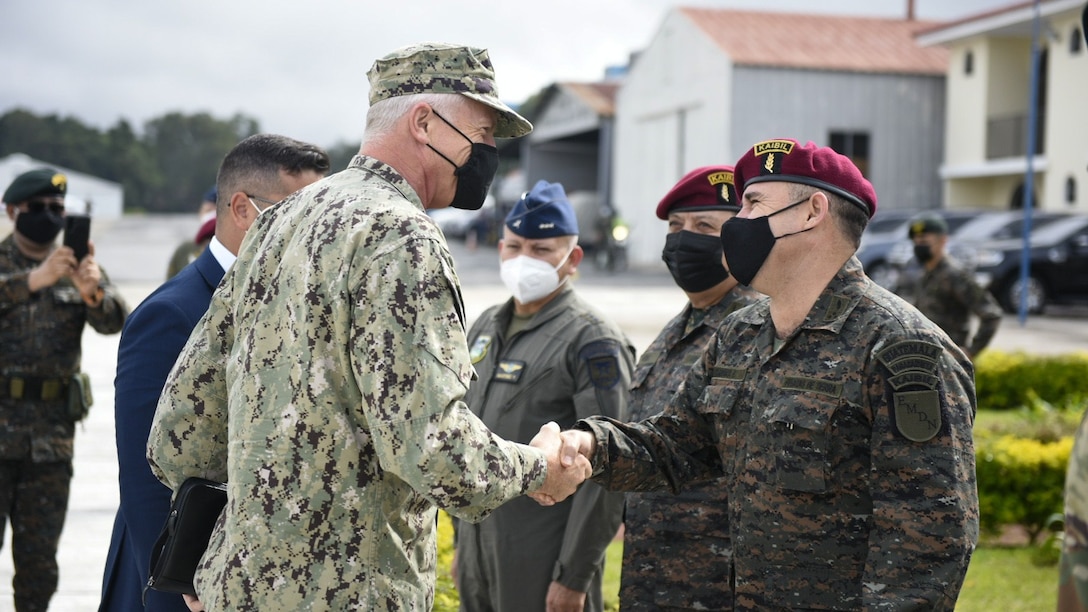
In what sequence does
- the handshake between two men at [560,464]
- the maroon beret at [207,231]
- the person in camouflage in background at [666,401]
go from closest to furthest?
the handshake between two men at [560,464]
the person in camouflage in background at [666,401]
the maroon beret at [207,231]

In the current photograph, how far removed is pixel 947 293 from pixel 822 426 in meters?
6.51

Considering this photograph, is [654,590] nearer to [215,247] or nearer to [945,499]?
[945,499]

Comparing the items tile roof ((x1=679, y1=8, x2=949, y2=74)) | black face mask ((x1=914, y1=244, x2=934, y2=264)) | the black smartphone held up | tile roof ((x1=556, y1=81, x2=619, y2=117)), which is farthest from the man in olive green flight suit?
tile roof ((x1=556, y1=81, x2=619, y2=117))

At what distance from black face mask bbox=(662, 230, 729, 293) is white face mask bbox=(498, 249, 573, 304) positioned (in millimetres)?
639

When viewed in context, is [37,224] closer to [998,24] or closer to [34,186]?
[34,186]

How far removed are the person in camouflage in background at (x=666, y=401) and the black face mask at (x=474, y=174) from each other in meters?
1.14

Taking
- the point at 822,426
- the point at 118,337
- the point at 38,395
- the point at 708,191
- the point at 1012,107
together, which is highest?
the point at 1012,107

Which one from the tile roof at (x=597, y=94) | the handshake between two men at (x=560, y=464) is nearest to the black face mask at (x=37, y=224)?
the handshake between two men at (x=560, y=464)

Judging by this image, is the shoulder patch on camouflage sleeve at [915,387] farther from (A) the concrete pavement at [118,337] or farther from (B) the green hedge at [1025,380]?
(B) the green hedge at [1025,380]

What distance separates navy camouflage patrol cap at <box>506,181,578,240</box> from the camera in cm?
438

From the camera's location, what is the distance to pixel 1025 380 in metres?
11.6

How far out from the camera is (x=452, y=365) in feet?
7.13

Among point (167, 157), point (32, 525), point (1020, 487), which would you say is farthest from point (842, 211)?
point (167, 157)

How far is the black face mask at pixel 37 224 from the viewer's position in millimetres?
4996
